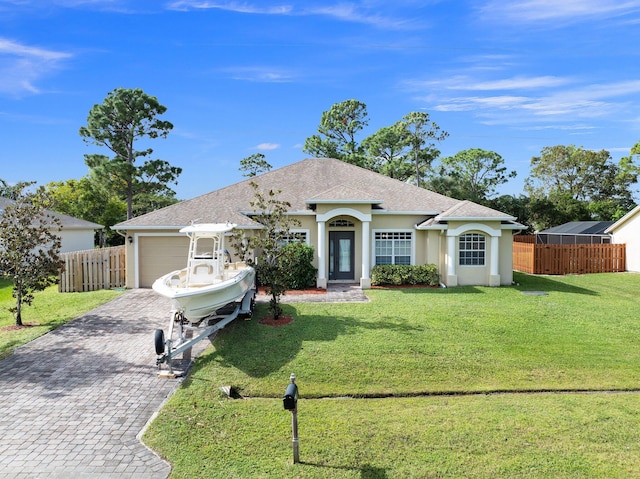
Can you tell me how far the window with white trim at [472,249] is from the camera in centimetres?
1795

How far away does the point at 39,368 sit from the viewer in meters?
8.65

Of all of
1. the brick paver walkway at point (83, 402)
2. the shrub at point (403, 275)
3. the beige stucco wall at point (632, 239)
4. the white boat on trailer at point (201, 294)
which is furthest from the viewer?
the beige stucco wall at point (632, 239)

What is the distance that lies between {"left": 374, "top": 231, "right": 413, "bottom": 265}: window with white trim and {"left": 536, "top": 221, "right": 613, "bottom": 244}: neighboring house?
17.1 meters

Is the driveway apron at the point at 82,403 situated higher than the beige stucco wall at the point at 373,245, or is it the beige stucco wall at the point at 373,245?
the beige stucco wall at the point at 373,245

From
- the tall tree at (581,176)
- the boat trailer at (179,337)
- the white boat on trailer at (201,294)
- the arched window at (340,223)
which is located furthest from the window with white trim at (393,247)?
the tall tree at (581,176)

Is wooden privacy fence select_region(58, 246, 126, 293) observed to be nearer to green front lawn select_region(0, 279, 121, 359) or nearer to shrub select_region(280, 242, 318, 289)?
green front lawn select_region(0, 279, 121, 359)

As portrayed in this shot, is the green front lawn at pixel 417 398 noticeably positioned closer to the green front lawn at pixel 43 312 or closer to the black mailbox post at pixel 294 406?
the black mailbox post at pixel 294 406

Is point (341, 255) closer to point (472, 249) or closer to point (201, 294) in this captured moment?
point (472, 249)

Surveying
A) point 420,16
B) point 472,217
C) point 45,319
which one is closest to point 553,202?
point 472,217

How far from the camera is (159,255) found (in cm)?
1772

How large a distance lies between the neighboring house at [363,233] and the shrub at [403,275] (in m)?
0.44

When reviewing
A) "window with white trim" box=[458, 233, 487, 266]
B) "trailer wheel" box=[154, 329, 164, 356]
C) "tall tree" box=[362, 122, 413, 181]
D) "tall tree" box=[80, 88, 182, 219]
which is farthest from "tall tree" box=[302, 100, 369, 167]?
"trailer wheel" box=[154, 329, 164, 356]

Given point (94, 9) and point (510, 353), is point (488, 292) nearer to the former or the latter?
point (510, 353)

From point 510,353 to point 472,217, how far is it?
8933 mm
